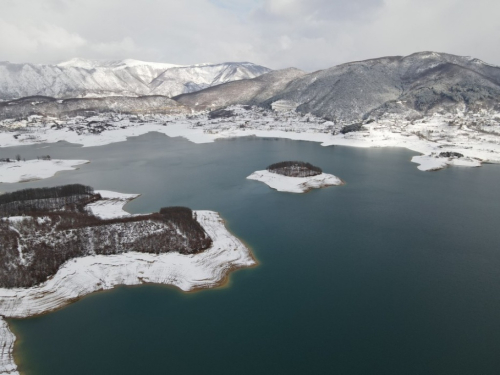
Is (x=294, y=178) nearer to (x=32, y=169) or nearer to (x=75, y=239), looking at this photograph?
(x=75, y=239)

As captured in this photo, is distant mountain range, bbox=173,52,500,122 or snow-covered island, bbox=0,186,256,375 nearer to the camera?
snow-covered island, bbox=0,186,256,375

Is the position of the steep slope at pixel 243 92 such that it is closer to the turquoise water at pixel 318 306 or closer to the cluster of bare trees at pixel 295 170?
the cluster of bare trees at pixel 295 170

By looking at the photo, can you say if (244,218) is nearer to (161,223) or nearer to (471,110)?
(161,223)

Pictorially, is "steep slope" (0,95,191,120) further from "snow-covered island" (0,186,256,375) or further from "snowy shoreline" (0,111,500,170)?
"snow-covered island" (0,186,256,375)

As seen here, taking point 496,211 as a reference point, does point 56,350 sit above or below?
below

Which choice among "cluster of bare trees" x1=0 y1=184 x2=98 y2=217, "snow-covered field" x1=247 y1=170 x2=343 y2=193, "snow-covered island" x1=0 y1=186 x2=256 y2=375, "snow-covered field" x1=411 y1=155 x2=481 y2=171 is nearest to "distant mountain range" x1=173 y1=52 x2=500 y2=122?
"snow-covered field" x1=411 y1=155 x2=481 y2=171

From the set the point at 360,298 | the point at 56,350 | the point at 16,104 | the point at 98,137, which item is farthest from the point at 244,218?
the point at 16,104
